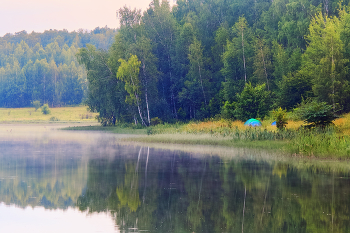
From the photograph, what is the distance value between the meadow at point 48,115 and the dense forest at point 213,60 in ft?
144

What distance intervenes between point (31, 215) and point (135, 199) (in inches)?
126

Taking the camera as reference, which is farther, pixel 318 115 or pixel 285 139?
pixel 318 115

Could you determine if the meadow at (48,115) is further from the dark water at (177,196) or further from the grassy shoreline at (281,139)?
the dark water at (177,196)

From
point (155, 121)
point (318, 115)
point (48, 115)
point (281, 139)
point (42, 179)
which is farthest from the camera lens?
point (48, 115)

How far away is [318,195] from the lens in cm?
1342

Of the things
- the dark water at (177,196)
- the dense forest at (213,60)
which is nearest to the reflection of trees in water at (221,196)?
the dark water at (177,196)

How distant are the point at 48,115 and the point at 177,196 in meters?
111

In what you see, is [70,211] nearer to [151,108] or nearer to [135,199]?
[135,199]

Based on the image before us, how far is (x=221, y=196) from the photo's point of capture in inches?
530

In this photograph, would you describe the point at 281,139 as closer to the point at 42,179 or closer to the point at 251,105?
the point at 42,179

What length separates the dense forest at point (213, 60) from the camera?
162ft

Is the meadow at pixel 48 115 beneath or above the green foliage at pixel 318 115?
beneath

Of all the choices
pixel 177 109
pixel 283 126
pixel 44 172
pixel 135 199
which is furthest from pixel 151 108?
pixel 135 199

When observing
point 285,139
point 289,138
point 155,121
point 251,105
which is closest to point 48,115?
point 155,121
